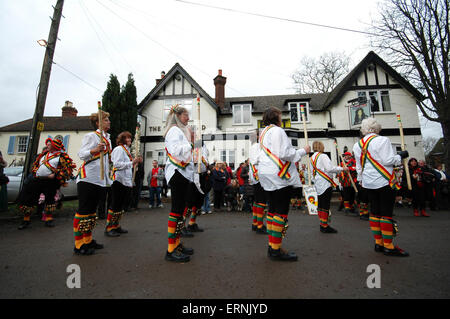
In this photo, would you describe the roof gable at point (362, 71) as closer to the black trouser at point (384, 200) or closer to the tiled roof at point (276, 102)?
the tiled roof at point (276, 102)

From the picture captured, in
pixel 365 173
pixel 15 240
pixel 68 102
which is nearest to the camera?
pixel 365 173

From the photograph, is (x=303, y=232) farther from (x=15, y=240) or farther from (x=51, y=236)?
(x=15, y=240)

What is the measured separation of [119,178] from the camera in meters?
4.42

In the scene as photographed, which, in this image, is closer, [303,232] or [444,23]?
[303,232]

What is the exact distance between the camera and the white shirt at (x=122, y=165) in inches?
169

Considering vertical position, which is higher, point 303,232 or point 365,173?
point 365,173

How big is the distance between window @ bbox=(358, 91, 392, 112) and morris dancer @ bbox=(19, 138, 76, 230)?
18435mm

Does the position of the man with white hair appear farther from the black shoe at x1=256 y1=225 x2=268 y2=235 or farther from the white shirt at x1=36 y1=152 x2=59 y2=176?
the white shirt at x1=36 y1=152 x2=59 y2=176

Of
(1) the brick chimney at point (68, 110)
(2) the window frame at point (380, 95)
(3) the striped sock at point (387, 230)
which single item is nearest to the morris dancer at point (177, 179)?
(3) the striped sock at point (387, 230)
